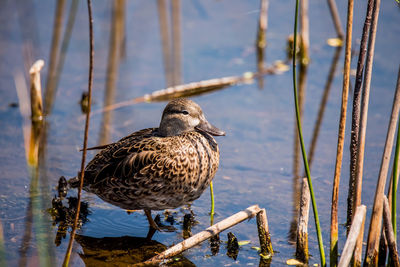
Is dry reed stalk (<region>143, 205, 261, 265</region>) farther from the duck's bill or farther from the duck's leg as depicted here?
the duck's bill

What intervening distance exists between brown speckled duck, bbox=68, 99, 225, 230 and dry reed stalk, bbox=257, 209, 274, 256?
69 cm

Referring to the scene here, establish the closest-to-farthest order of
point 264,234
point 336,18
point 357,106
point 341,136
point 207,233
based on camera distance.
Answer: point 341,136, point 357,106, point 207,233, point 264,234, point 336,18

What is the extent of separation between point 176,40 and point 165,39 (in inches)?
9.1

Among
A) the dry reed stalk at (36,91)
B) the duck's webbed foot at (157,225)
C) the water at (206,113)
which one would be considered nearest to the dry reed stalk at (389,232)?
the water at (206,113)

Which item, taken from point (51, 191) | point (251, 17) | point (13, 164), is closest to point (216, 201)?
point (51, 191)

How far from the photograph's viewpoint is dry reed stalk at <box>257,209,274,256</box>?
4953mm

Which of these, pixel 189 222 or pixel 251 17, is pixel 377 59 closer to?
pixel 251 17

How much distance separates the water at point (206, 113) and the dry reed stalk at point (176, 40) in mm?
96

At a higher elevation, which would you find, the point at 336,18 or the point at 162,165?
the point at 336,18

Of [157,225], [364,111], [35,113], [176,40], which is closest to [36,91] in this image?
[35,113]

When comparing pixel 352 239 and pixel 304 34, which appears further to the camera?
pixel 304 34

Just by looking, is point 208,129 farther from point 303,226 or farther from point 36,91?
point 36,91

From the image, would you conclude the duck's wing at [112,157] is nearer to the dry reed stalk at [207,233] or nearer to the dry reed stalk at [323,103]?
the dry reed stalk at [207,233]

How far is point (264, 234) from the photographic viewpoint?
504cm
